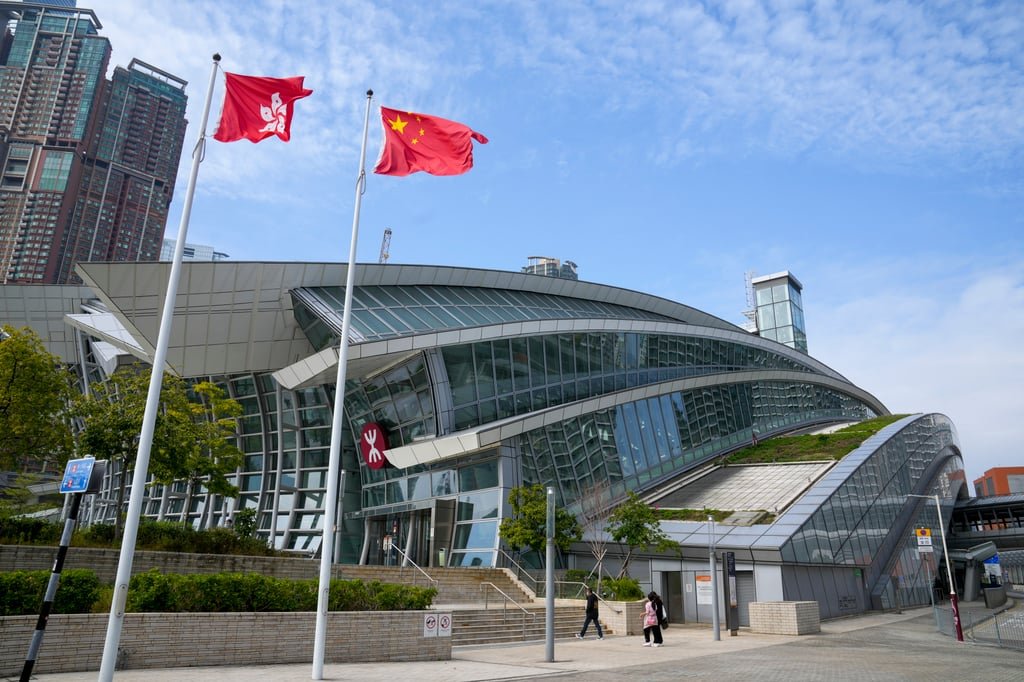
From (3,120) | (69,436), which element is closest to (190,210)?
(69,436)

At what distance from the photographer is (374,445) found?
32438 mm

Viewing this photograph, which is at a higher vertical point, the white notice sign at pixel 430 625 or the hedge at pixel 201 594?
the hedge at pixel 201 594

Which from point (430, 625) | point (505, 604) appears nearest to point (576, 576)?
point (505, 604)

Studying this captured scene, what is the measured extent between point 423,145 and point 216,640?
11.4 m

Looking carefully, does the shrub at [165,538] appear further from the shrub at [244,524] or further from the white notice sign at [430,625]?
the white notice sign at [430,625]

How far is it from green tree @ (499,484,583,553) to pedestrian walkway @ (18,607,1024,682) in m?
4.14

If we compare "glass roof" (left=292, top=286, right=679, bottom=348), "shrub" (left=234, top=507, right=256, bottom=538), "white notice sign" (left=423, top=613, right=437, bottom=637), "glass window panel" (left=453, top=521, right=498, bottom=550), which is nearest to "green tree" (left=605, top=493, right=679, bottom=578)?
"glass window panel" (left=453, top=521, right=498, bottom=550)

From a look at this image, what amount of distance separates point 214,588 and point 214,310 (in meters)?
18.2

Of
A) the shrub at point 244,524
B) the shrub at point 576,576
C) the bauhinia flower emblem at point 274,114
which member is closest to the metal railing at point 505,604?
the shrub at point 576,576

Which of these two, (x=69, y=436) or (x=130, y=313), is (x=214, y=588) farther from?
(x=130, y=313)

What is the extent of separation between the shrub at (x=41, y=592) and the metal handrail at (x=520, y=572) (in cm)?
1683

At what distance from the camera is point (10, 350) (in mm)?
21734

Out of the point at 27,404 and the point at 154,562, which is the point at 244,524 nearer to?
the point at 154,562

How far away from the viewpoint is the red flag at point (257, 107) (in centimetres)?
1343
